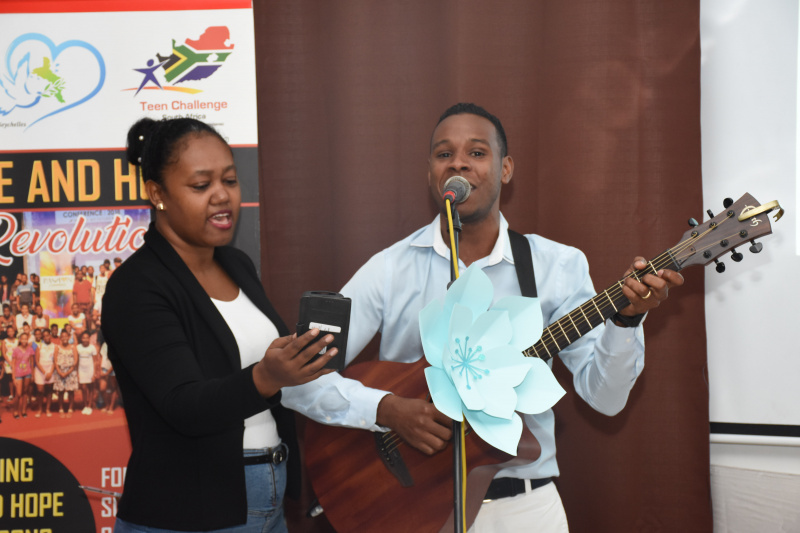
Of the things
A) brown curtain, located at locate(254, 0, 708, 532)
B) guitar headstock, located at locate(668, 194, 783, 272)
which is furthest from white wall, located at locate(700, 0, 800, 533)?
guitar headstock, located at locate(668, 194, 783, 272)

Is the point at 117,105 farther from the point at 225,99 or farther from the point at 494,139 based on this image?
the point at 494,139

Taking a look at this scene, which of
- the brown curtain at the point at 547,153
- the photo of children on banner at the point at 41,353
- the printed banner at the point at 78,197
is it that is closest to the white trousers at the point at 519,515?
the brown curtain at the point at 547,153

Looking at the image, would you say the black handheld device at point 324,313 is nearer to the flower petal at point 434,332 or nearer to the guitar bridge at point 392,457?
the flower petal at point 434,332

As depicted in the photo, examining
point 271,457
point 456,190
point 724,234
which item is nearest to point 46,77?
point 271,457

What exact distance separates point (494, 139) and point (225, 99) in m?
0.82

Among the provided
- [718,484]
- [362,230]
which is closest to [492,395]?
[362,230]

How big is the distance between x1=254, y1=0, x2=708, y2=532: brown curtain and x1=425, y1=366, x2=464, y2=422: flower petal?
1217 mm

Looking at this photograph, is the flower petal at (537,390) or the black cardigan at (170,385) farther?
the black cardigan at (170,385)

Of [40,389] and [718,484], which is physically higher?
[40,389]

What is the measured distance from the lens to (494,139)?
1.73 m

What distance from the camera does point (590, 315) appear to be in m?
1.44

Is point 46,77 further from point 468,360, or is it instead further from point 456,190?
point 468,360

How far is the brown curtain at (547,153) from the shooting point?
196 centimetres

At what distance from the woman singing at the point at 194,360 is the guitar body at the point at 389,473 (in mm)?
128
